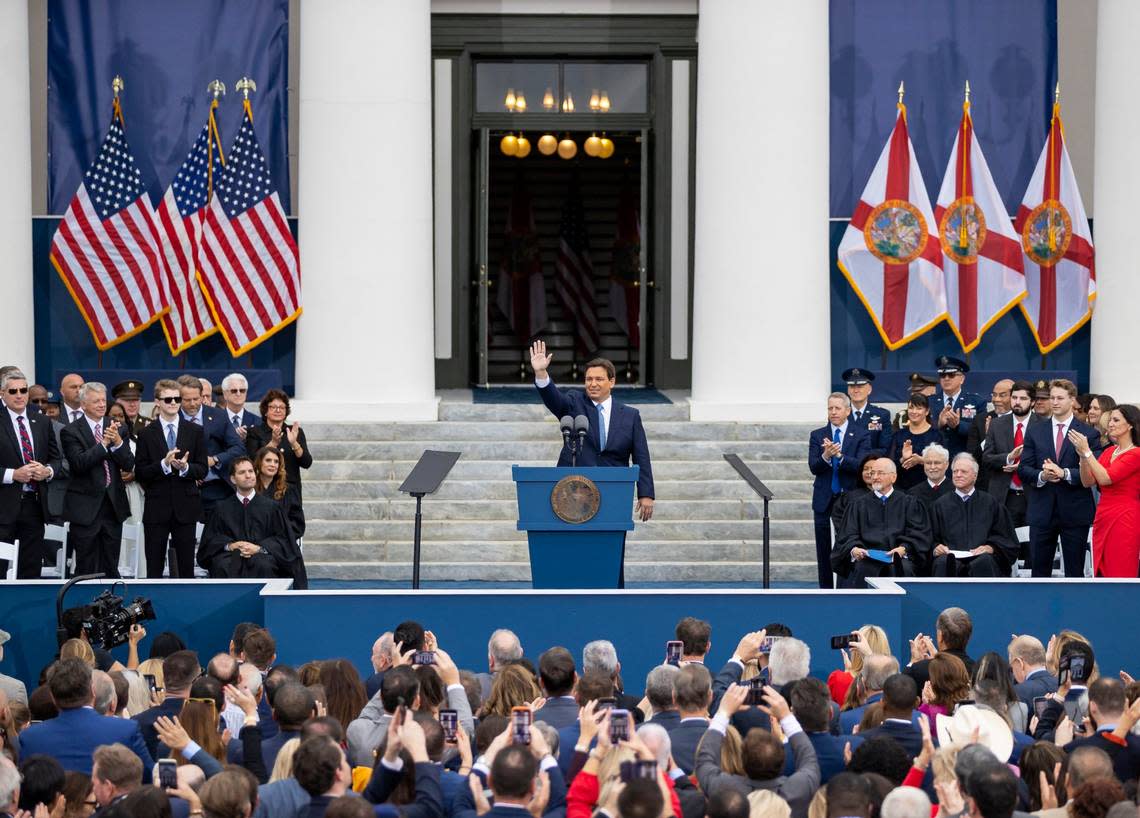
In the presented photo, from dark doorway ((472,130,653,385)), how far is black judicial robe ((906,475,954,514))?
12103 millimetres

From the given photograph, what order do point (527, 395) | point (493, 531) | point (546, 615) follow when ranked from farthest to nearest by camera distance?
point (527, 395)
point (493, 531)
point (546, 615)

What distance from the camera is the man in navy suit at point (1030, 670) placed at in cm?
888

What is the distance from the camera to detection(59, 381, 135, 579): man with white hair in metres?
13.6

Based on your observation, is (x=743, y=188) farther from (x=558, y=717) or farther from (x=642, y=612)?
(x=558, y=717)

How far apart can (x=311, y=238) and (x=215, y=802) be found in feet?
41.1

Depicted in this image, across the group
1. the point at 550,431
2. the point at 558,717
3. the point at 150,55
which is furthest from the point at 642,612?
the point at 150,55

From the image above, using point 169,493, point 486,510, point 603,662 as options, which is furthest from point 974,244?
point 603,662

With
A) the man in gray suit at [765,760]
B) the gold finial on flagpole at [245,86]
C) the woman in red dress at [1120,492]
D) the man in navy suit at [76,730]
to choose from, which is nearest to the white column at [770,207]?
the gold finial on flagpole at [245,86]

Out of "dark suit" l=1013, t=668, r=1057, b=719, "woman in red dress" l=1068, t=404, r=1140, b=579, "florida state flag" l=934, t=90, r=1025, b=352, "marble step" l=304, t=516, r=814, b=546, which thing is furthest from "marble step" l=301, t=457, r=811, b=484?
"dark suit" l=1013, t=668, r=1057, b=719

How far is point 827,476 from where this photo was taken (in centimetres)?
1435

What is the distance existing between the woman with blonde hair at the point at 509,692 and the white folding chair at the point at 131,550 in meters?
6.89

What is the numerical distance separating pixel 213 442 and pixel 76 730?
6.96 m

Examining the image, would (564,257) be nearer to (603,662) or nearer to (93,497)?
(93,497)

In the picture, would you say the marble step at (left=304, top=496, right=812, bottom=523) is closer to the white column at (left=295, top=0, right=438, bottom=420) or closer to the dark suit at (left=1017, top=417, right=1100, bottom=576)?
the white column at (left=295, top=0, right=438, bottom=420)
